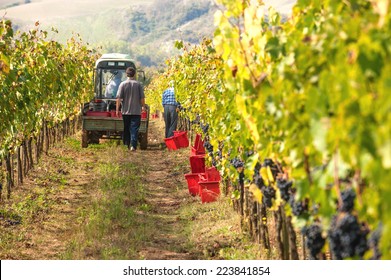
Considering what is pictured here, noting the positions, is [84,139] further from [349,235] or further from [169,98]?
[349,235]

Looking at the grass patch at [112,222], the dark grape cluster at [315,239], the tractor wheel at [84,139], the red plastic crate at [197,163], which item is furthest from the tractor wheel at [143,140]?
the dark grape cluster at [315,239]

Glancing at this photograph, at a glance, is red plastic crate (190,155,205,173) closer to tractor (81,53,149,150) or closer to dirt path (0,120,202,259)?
dirt path (0,120,202,259)

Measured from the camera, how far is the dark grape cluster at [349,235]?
2.94 m

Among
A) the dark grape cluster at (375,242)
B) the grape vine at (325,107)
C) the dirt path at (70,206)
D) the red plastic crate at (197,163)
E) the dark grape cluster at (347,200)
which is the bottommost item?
the dirt path at (70,206)

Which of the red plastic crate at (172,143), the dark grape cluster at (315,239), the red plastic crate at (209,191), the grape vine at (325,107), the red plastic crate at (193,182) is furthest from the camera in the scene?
the red plastic crate at (172,143)

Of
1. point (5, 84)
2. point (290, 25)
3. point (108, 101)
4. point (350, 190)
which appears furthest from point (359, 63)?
point (108, 101)

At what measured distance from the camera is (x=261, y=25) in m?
4.46

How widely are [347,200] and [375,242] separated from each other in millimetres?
264

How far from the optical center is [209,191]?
29.7ft

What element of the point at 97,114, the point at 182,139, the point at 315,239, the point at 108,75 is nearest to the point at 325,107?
the point at 315,239

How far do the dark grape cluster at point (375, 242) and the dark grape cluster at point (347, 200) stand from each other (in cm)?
20

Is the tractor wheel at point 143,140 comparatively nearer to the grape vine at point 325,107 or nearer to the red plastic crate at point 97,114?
the red plastic crate at point 97,114

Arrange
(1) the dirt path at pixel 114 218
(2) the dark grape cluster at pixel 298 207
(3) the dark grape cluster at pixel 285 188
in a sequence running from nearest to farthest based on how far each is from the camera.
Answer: (2) the dark grape cluster at pixel 298 207
(3) the dark grape cluster at pixel 285 188
(1) the dirt path at pixel 114 218

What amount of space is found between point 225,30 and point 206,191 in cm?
507
